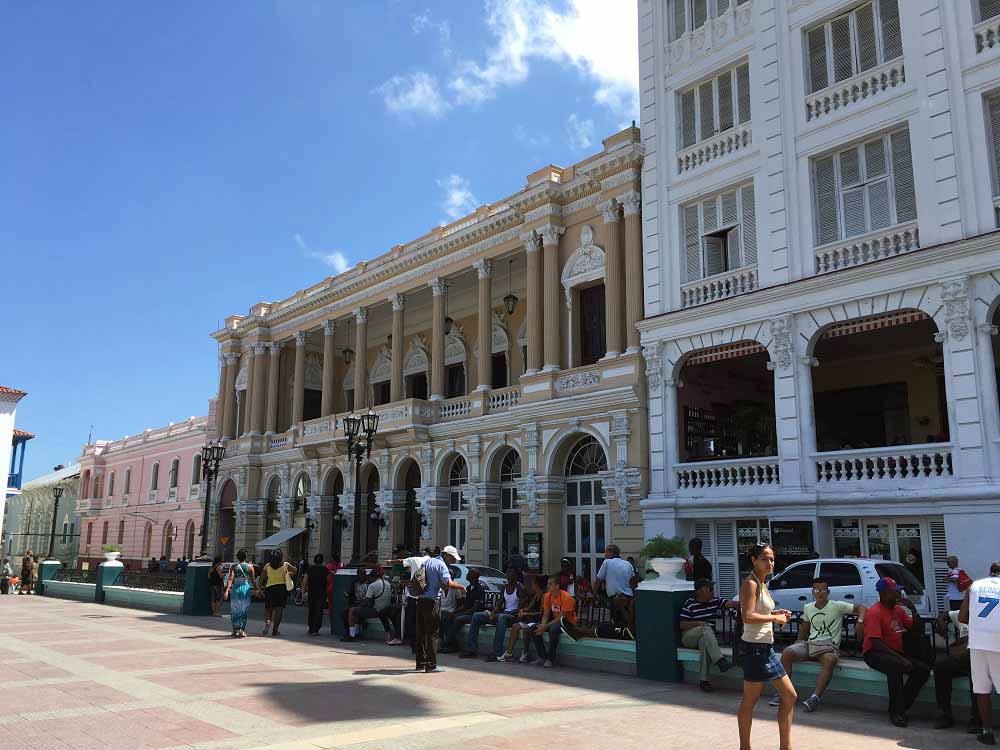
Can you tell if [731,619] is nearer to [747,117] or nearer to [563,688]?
[563,688]

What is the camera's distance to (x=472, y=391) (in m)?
30.2

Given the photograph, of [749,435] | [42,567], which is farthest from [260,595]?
[42,567]

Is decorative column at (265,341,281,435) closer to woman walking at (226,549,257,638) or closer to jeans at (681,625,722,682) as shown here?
woman walking at (226,549,257,638)

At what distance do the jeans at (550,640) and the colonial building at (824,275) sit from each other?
665 centimetres

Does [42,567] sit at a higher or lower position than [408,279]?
lower

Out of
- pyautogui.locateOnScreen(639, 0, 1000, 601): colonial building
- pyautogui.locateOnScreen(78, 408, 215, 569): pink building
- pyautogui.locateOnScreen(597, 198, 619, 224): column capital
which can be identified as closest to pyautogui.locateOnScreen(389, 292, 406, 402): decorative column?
pyautogui.locateOnScreen(597, 198, 619, 224): column capital

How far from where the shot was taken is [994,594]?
793 centimetres

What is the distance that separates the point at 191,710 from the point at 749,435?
16260 millimetres

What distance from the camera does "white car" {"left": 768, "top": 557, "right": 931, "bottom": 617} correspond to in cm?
1384

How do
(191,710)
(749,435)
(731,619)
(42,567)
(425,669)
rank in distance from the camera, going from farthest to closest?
(42,567) → (749,435) → (731,619) → (425,669) → (191,710)

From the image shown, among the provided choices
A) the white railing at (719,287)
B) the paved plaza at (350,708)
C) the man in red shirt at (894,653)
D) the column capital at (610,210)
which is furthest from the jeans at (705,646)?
the column capital at (610,210)

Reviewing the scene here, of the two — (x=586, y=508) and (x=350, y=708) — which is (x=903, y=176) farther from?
(x=350, y=708)

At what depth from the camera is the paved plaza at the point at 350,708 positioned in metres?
8.06

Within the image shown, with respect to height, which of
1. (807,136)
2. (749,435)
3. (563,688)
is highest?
(807,136)
